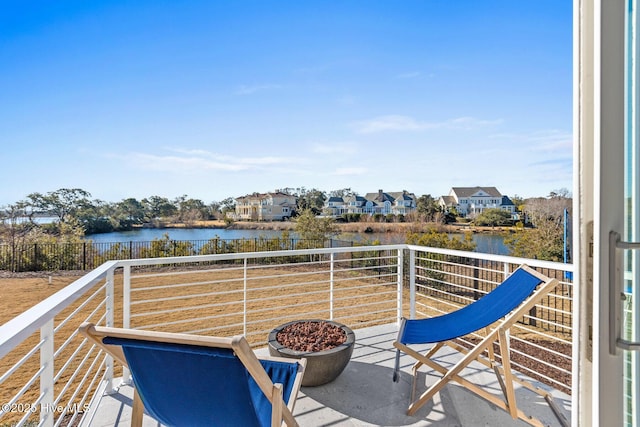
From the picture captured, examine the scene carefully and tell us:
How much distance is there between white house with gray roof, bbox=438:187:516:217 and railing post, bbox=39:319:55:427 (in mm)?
12360

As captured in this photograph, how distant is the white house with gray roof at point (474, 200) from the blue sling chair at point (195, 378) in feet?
39.3

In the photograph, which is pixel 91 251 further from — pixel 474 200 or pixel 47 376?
pixel 474 200

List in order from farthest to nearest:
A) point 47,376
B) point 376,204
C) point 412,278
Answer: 1. point 376,204
2. point 412,278
3. point 47,376

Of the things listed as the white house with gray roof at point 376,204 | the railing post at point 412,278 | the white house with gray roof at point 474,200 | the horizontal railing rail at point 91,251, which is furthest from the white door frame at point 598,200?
the white house with gray roof at point 376,204

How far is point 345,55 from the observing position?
8133mm

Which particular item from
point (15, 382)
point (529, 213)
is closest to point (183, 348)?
point (15, 382)

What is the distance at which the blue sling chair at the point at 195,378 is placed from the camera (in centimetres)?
127

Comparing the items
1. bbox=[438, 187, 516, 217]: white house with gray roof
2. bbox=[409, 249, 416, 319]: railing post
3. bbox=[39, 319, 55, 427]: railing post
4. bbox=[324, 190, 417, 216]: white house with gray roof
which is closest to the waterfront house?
bbox=[324, 190, 417, 216]: white house with gray roof

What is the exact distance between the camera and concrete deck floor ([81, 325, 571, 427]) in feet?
7.13

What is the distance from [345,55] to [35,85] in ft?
40.0

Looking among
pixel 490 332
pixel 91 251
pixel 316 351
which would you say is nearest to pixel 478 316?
pixel 490 332

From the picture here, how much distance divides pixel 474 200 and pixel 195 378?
14694mm

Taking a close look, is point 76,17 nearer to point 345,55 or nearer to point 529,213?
point 345,55

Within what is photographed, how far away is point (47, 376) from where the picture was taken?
1.54 m
